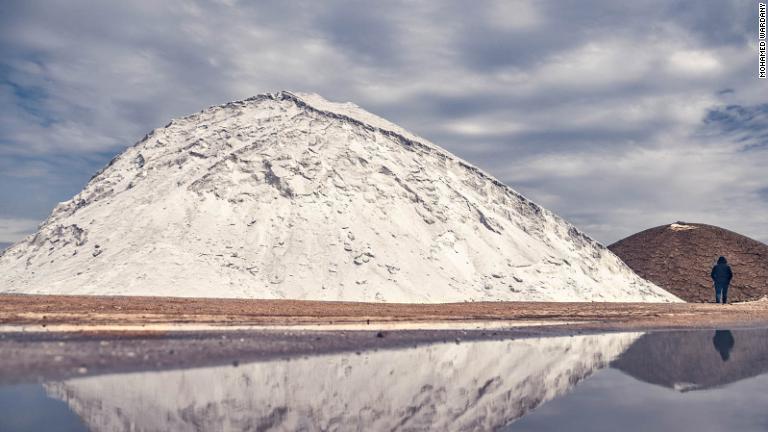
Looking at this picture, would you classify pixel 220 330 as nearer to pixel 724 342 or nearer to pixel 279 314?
pixel 279 314

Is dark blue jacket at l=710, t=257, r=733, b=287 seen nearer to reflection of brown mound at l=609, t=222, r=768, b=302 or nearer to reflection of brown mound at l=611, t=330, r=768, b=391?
reflection of brown mound at l=609, t=222, r=768, b=302

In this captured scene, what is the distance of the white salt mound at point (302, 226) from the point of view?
108 ft

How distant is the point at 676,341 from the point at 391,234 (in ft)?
70.1

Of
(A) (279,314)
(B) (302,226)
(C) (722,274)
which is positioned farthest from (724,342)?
(C) (722,274)

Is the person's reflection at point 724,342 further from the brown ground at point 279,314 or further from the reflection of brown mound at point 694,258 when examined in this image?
the reflection of brown mound at point 694,258

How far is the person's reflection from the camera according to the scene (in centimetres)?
1557

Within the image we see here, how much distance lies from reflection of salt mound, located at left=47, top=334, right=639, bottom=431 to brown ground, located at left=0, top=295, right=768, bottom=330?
843 cm

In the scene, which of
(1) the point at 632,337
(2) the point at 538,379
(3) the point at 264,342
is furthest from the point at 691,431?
(1) the point at 632,337

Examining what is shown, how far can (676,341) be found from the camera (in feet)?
59.8

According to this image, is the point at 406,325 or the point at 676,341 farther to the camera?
the point at 406,325

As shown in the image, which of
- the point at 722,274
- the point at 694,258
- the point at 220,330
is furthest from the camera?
the point at 694,258

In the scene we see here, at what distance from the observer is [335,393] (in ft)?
30.8

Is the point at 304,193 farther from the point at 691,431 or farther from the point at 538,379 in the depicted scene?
the point at 691,431

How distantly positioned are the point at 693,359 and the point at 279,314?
13.9 meters
